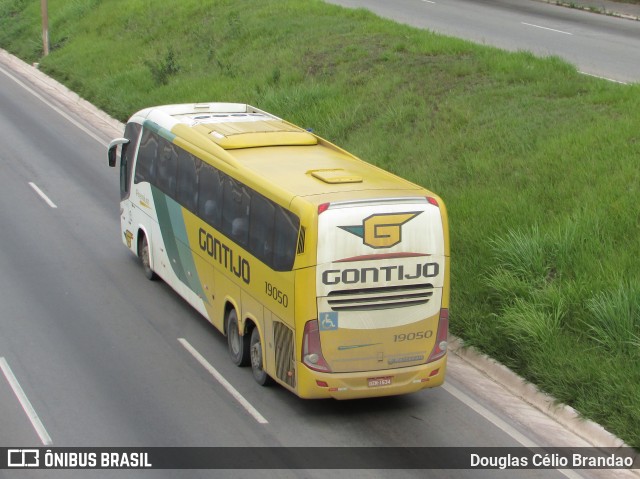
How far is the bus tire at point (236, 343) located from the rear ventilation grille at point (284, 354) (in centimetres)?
121

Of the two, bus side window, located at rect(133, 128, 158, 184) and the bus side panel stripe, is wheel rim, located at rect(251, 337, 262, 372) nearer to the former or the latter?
the bus side panel stripe

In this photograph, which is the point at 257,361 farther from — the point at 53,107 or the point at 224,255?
the point at 53,107

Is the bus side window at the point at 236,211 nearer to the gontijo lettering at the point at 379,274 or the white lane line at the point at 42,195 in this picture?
the gontijo lettering at the point at 379,274

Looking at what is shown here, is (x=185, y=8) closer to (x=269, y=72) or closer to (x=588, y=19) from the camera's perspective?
(x=269, y=72)

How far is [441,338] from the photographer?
13516 mm

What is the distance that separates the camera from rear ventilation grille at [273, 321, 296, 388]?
13.2 meters

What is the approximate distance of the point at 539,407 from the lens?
1377 centimetres

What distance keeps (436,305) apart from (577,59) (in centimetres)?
1597

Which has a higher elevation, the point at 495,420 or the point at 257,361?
the point at 257,361

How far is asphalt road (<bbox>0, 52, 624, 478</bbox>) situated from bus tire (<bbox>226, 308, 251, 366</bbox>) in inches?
6.1

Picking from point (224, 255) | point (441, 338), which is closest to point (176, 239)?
point (224, 255)

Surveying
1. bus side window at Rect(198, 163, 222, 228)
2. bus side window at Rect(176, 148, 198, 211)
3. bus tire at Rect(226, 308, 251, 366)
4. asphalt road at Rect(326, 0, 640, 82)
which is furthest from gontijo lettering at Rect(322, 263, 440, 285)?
asphalt road at Rect(326, 0, 640, 82)

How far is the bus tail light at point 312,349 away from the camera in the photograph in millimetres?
12789

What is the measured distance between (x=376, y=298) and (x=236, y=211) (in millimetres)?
2734
